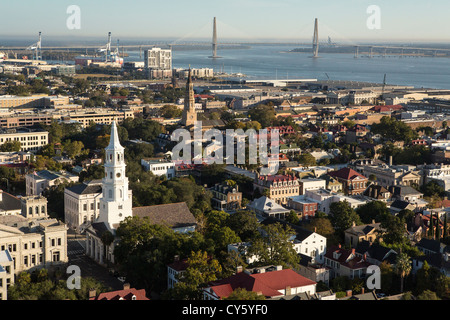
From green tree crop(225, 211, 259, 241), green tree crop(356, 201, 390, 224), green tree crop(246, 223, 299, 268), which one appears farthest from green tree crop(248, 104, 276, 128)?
green tree crop(246, 223, 299, 268)

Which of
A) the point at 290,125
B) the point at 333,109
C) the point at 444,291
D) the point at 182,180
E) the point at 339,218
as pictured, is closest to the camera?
the point at 444,291

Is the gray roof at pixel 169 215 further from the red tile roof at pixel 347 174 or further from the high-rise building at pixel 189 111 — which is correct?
the high-rise building at pixel 189 111

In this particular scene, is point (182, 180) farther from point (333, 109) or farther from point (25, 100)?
point (25, 100)

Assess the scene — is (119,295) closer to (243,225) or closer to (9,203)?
(243,225)

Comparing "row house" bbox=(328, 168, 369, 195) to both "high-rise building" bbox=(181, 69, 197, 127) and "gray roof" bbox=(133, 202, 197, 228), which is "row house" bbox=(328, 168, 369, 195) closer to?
"gray roof" bbox=(133, 202, 197, 228)

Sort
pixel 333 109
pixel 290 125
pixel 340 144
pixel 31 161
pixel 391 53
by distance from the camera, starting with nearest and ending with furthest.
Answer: pixel 31 161
pixel 340 144
pixel 290 125
pixel 333 109
pixel 391 53

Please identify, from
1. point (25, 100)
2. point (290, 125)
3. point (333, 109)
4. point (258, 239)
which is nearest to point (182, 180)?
point (258, 239)

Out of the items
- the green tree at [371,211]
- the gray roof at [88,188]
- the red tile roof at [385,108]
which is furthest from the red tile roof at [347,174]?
the red tile roof at [385,108]
